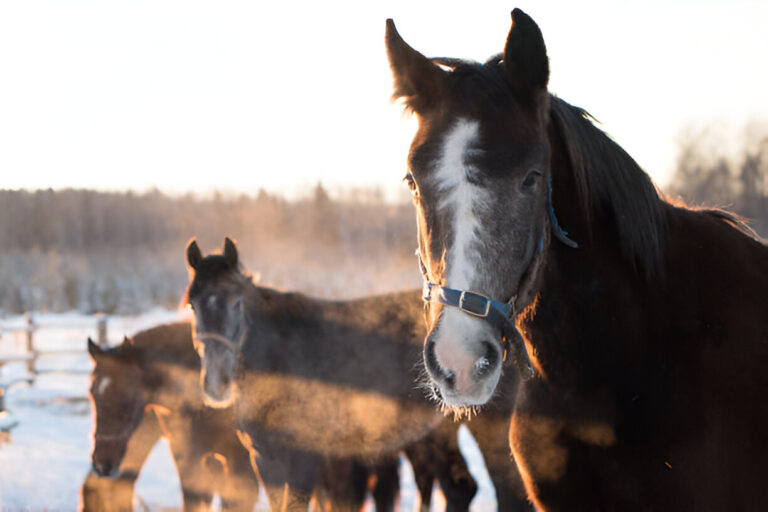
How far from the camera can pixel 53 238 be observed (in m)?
32.0

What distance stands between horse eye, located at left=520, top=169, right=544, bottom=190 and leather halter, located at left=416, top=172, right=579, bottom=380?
0.07 meters

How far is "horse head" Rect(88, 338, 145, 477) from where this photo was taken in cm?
557

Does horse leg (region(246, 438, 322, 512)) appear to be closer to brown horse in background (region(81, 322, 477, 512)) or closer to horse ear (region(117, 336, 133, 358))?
brown horse in background (region(81, 322, 477, 512))

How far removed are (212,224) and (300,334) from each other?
109 feet

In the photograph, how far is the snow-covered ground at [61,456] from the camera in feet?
23.4

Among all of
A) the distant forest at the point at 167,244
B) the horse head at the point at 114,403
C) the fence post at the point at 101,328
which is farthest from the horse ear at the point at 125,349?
the distant forest at the point at 167,244

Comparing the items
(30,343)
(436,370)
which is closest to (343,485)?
(436,370)

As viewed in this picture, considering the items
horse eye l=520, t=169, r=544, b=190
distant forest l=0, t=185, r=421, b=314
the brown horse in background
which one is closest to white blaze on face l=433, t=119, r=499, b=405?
horse eye l=520, t=169, r=544, b=190

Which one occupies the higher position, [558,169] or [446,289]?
Answer: [558,169]

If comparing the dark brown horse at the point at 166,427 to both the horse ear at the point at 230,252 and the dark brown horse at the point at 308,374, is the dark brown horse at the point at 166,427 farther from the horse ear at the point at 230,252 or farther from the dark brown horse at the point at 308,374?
the horse ear at the point at 230,252

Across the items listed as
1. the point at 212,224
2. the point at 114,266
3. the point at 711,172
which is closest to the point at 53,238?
the point at 114,266

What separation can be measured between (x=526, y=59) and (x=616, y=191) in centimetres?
53

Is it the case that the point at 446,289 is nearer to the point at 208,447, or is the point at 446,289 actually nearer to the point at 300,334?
the point at 300,334

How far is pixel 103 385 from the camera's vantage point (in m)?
5.79
